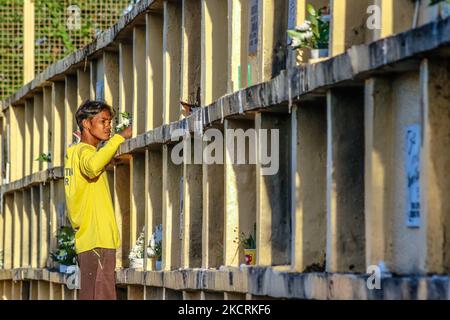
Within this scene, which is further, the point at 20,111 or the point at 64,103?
the point at 20,111

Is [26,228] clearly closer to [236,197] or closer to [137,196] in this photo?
[137,196]

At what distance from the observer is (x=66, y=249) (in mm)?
21203

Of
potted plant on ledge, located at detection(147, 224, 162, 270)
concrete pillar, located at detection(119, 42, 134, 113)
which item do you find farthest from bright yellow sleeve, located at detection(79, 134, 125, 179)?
concrete pillar, located at detection(119, 42, 134, 113)

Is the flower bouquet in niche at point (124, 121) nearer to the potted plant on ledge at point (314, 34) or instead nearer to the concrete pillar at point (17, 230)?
the potted plant on ledge at point (314, 34)

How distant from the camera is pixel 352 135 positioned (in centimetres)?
1113

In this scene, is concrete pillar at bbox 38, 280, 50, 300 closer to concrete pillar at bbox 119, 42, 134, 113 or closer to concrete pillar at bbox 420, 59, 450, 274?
concrete pillar at bbox 119, 42, 134, 113

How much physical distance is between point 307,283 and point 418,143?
1714 mm

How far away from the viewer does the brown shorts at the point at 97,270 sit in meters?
15.0

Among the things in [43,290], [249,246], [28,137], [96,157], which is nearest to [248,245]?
[249,246]

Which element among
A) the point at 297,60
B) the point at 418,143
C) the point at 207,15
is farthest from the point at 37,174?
the point at 418,143

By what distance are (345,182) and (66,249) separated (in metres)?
10.6

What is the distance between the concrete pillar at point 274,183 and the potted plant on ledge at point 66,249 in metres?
8.12

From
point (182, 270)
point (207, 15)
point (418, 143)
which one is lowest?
point (182, 270)
